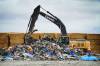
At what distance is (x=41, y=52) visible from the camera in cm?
2864

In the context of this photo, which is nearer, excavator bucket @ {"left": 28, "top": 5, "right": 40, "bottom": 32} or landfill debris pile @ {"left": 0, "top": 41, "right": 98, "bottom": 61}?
landfill debris pile @ {"left": 0, "top": 41, "right": 98, "bottom": 61}

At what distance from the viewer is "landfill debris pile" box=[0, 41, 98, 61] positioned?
1101 inches

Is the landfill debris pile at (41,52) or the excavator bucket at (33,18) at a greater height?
the excavator bucket at (33,18)

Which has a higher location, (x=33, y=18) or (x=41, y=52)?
(x=33, y=18)

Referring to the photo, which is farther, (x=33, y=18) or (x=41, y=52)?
(x=33, y=18)

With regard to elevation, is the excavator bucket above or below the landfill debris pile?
above

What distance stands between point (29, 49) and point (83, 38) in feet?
30.6

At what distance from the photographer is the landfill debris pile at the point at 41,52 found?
28.0m

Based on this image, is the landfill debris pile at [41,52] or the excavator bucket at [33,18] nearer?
the landfill debris pile at [41,52]

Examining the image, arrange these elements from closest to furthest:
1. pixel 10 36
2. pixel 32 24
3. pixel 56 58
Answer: pixel 56 58, pixel 32 24, pixel 10 36

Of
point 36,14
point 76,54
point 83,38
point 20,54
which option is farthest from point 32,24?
point 83,38

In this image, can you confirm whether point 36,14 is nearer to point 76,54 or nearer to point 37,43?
point 37,43

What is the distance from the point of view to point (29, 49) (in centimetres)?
2909

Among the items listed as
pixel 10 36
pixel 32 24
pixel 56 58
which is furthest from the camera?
pixel 10 36
